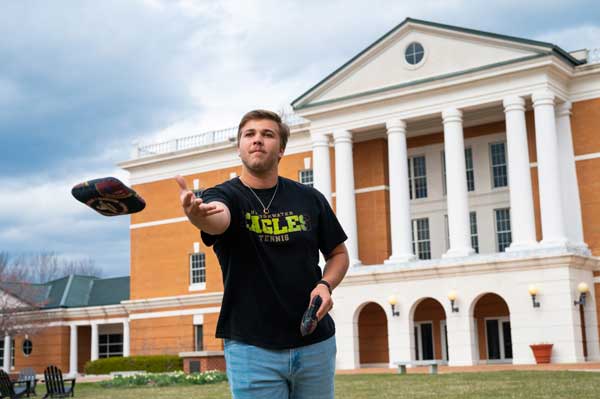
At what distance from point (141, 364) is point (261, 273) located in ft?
142

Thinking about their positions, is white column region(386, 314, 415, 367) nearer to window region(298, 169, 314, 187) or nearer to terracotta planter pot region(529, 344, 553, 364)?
terracotta planter pot region(529, 344, 553, 364)

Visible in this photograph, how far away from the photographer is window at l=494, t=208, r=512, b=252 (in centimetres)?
3894

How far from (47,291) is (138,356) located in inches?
600

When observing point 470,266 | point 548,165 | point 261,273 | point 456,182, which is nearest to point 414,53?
point 456,182

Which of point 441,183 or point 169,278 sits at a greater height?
point 441,183

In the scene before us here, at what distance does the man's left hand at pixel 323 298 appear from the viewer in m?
4.19

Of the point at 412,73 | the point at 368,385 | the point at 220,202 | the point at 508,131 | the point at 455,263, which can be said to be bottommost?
the point at 368,385

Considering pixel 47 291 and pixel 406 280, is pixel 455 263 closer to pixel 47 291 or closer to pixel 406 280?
pixel 406 280

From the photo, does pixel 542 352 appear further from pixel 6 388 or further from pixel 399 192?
pixel 6 388

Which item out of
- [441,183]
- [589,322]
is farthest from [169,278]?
[589,322]

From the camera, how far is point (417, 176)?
138 ft

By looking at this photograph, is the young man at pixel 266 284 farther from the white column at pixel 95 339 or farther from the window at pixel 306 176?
the white column at pixel 95 339

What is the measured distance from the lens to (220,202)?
4.18m

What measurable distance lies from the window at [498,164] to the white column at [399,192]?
4.43 meters
